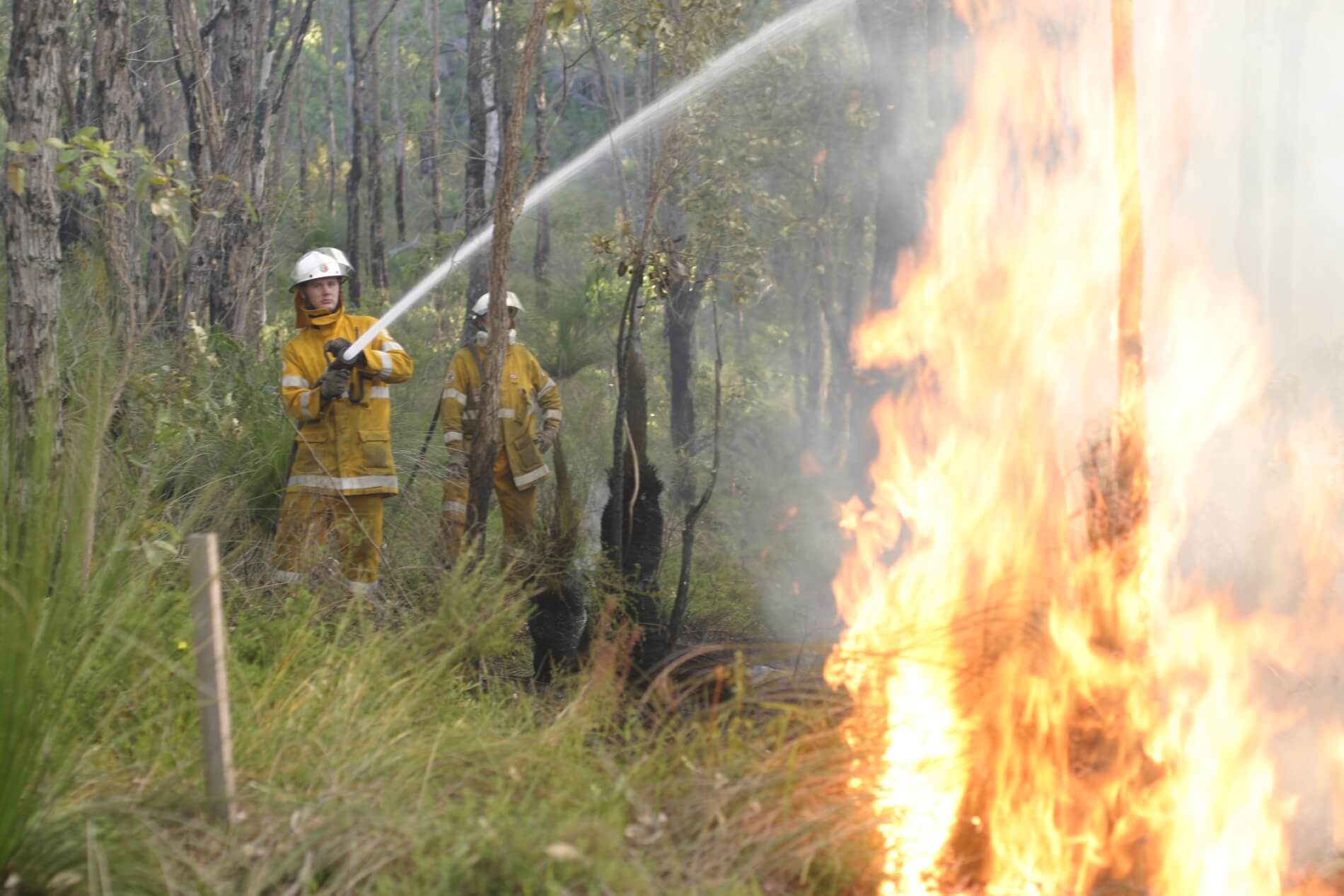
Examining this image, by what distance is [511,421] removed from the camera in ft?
26.3

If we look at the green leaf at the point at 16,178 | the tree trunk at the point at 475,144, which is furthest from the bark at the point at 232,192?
the green leaf at the point at 16,178

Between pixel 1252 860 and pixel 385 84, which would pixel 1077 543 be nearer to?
pixel 1252 860

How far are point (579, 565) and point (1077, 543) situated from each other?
267 centimetres

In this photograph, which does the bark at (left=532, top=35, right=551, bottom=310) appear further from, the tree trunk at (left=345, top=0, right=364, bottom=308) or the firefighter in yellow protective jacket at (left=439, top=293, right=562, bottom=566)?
the firefighter in yellow protective jacket at (left=439, top=293, right=562, bottom=566)

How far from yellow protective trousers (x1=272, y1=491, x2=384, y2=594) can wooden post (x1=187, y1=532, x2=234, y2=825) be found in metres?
2.56

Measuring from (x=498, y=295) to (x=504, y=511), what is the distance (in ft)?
6.91

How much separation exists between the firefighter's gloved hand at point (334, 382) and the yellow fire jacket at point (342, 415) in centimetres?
10

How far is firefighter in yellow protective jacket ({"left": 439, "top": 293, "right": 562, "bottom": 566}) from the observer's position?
7.85 meters

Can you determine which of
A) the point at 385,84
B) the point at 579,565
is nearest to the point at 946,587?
the point at 579,565

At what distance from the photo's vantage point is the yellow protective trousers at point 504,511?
6.61m

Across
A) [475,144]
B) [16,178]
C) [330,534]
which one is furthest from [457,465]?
[475,144]

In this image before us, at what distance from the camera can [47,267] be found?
557cm

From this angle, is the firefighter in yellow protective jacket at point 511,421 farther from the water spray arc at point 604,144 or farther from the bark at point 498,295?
the bark at point 498,295

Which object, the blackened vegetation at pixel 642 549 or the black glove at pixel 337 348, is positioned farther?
the black glove at pixel 337 348
